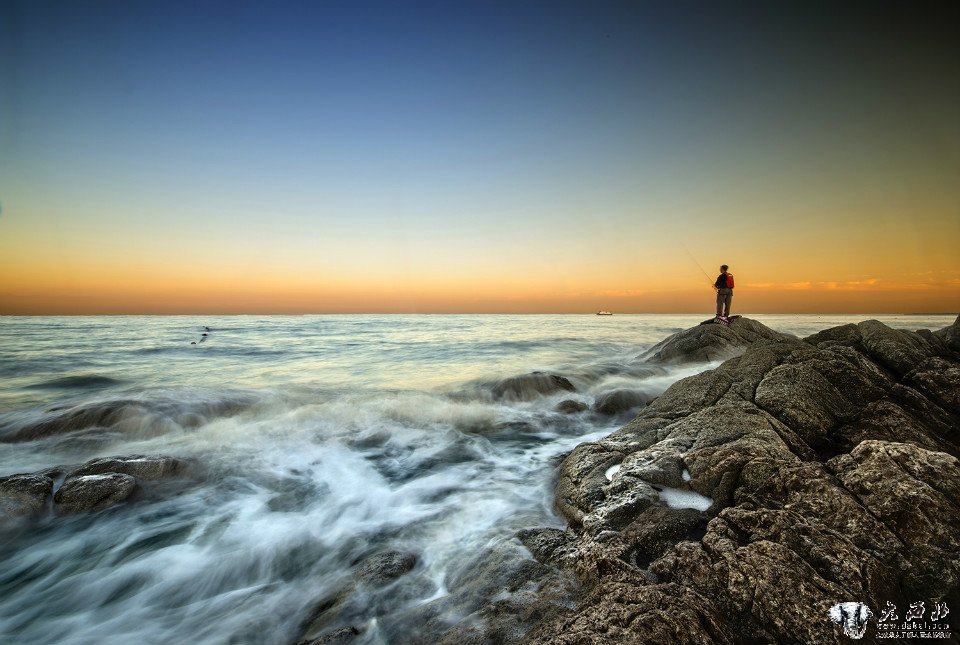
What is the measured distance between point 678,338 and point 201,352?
26107mm

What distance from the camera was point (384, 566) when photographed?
13.8 ft

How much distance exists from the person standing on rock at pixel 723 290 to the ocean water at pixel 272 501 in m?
4.25

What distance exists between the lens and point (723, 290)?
16.8 m

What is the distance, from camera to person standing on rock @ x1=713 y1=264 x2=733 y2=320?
1656cm

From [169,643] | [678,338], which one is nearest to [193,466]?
[169,643]

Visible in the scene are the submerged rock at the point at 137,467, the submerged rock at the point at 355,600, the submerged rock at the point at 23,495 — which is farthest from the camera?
the submerged rock at the point at 137,467

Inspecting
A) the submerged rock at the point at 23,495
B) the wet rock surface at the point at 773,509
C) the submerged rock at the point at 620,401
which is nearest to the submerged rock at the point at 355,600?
the wet rock surface at the point at 773,509

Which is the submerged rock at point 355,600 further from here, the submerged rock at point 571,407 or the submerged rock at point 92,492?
the submerged rock at point 571,407

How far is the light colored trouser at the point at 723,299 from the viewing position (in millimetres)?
16766

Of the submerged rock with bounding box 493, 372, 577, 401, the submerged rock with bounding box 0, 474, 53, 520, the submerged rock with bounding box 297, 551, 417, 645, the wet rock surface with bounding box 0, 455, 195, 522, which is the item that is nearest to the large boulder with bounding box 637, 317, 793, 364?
the submerged rock with bounding box 493, 372, 577, 401

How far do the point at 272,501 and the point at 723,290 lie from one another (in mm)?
17253

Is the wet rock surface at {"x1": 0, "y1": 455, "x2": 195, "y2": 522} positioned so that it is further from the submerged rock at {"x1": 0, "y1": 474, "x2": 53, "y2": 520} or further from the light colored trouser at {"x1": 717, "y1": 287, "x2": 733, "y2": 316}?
the light colored trouser at {"x1": 717, "y1": 287, "x2": 733, "y2": 316}

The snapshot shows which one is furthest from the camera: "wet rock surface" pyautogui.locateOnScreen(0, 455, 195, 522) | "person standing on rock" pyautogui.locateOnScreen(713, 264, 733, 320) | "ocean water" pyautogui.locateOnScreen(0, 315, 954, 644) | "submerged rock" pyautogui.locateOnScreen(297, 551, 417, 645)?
"person standing on rock" pyautogui.locateOnScreen(713, 264, 733, 320)

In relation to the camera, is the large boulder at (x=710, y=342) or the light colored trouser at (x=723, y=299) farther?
the light colored trouser at (x=723, y=299)
